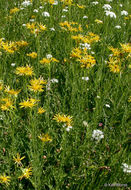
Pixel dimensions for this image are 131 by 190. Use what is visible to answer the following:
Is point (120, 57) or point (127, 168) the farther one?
point (120, 57)

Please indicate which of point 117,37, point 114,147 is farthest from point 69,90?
point 117,37

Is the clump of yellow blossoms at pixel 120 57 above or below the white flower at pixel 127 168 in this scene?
above

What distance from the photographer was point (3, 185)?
52.6 inches

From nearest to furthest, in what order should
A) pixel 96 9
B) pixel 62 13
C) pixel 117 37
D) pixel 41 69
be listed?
pixel 41 69, pixel 117 37, pixel 62 13, pixel 96 9

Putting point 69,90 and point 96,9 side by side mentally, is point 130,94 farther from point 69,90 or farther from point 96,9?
point 96,9

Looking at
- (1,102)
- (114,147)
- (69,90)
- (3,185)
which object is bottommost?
(3,185)

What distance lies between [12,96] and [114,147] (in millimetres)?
745

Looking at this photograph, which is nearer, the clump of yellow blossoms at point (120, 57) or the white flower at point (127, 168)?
the white flower at point (127, 168)

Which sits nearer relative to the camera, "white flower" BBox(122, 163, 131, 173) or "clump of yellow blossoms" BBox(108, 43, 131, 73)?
"white flower" BBox(122, 163, 131, 173)

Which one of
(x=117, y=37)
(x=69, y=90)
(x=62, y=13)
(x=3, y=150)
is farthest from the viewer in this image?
(x=62, y=13)

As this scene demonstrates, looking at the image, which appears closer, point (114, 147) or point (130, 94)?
point (114, 147)

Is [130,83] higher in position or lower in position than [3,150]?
higher

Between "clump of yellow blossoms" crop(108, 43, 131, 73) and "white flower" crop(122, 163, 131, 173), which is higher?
"clump of yellow blossoms" crop(108, 43, 131, 73)

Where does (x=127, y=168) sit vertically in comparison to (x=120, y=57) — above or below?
below
